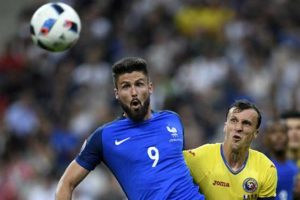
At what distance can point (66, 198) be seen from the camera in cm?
758

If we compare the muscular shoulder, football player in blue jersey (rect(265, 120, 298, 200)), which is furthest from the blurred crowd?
the muscular shoulder

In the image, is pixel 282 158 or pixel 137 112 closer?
pixel 137 112

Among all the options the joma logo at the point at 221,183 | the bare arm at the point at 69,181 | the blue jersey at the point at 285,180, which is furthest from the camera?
the blue jersey at the point at 285,180

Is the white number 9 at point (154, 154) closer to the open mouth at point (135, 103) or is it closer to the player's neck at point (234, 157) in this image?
the open mouth at point (135, 103)

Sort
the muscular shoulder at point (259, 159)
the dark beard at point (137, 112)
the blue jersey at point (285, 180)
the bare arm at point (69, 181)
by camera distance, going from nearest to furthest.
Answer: the bare arm at point (69, 181), the dark beard at point (137, 112), the muscular shoulder at point (259, 159), the blue jersey at point (285, 180)

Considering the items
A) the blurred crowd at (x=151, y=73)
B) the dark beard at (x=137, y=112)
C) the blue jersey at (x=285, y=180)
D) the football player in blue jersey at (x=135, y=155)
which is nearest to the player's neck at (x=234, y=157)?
the football player in blue jersey at (x=135, y=155)

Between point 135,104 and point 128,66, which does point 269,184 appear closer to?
point 135,104

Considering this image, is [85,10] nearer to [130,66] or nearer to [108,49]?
[108,49]

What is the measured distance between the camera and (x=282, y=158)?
30.5 ft

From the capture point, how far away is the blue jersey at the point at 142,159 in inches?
302

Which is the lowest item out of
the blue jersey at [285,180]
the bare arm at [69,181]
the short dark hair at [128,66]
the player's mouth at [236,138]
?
the blue jersey at [285,180]

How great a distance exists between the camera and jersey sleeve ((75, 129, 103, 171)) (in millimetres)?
7699

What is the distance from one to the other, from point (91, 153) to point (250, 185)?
4.28 ft

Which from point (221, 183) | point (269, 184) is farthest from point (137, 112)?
point (269, 184)
